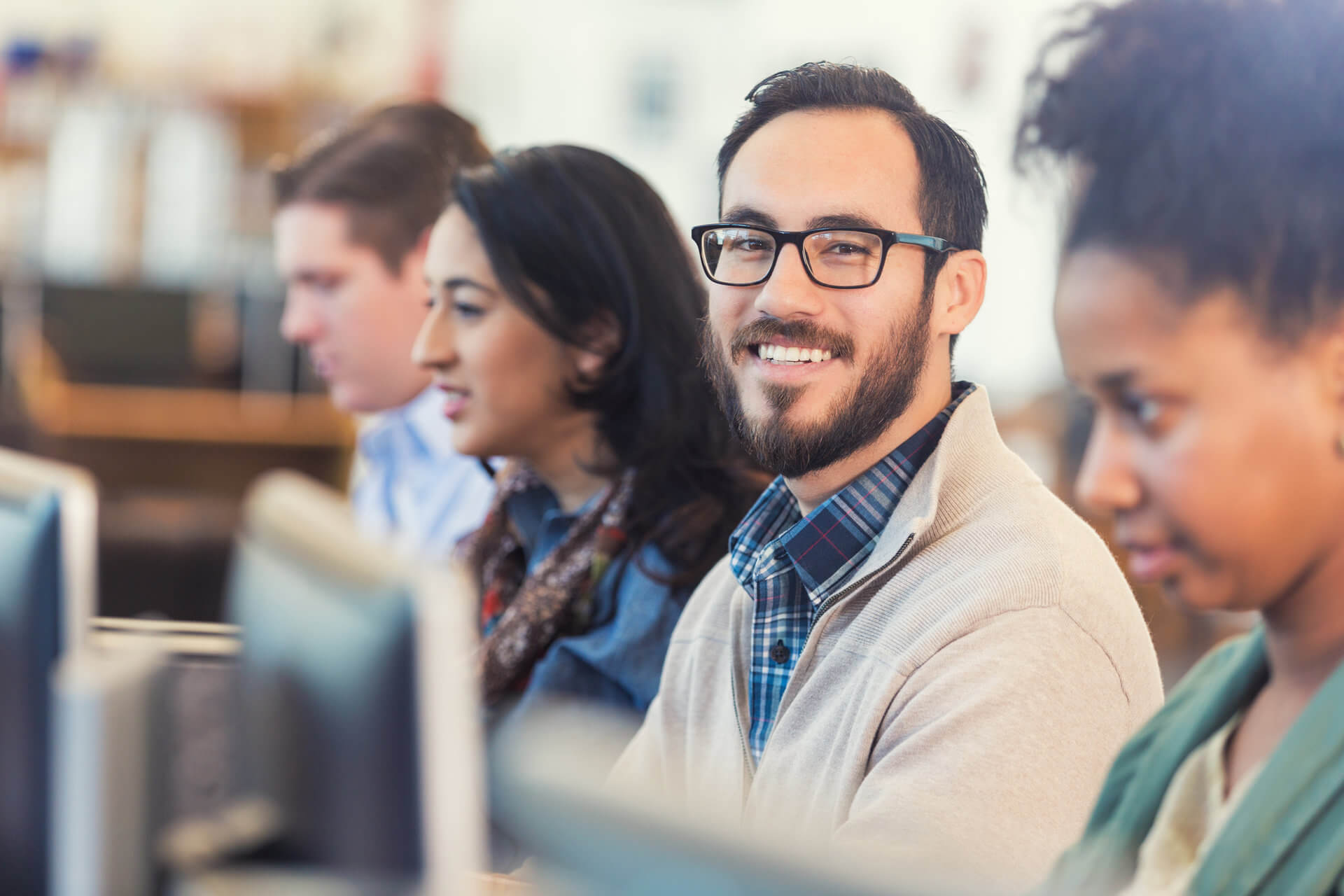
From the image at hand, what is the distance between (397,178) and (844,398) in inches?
54.9

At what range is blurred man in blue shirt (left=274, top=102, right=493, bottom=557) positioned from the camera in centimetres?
248

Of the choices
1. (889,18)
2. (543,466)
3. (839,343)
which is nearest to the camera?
(839,343)

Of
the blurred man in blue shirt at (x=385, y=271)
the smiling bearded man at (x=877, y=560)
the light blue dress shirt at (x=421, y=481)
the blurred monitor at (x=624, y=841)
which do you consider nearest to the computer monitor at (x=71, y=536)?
the blurred monitor at (x=624, y=841)

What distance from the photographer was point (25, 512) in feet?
2.95

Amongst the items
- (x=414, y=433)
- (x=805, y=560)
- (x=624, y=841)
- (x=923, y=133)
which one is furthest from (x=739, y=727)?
(x=414, y=433)

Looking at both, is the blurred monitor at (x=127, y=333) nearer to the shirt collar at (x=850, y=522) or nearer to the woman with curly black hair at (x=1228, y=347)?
the shirt collar at (x=850, y=522)

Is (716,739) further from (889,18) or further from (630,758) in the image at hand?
(889,18)

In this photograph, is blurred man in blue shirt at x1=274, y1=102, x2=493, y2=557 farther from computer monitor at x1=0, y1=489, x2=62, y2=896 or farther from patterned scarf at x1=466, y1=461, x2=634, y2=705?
computer monitor at x1=0, y1=489, x2=62, y2=896

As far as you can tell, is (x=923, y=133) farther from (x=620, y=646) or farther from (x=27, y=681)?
(x=27, y=681)

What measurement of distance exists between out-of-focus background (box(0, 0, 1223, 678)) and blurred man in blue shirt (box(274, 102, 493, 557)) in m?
1.41

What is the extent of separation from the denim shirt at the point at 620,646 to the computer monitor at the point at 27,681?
85 cm

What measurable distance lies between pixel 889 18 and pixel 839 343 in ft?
21.6

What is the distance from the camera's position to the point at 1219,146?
0.72m

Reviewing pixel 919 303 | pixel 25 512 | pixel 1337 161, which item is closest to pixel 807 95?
pixel 919 303
